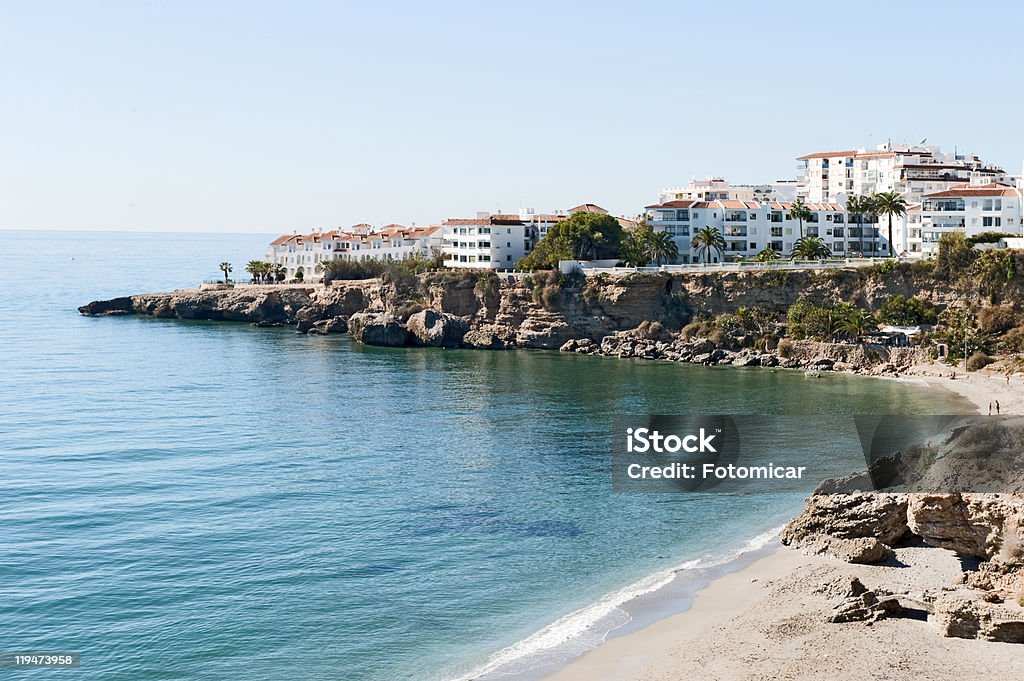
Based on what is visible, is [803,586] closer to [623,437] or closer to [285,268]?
[623,437]

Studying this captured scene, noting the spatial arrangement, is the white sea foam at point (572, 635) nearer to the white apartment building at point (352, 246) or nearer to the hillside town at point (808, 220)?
the hillside town at point (808, 220)

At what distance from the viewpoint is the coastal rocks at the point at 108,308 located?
136875mm

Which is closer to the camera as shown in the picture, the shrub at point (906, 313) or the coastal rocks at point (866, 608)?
the coastal rocks at point (866, 608)

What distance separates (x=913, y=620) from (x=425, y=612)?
14099 millimetres

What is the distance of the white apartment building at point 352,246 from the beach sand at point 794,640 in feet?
329

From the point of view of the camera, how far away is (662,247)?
109m

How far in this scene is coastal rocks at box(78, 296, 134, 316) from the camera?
449 ft

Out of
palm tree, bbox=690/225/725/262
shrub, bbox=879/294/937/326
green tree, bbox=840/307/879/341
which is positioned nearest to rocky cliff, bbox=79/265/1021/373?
green tree, bbox=840/307/879/341

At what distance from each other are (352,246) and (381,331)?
43496 mm

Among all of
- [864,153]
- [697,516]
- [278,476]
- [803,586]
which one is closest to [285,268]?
[864,153]

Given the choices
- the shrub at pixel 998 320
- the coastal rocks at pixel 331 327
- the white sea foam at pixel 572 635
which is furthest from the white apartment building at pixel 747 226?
the white sea foam at pixel 572 635

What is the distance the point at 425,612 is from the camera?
33.2 meters

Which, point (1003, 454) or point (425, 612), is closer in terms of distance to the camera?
point (1003, 454)

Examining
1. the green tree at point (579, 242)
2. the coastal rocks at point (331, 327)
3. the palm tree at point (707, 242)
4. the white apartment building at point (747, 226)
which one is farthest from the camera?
the coastal rocks at point (331, 327)
